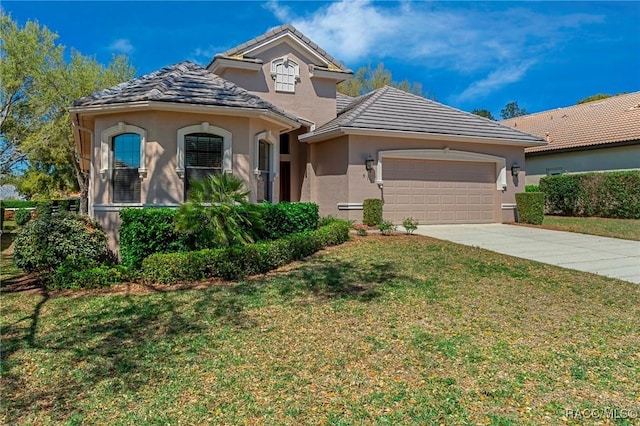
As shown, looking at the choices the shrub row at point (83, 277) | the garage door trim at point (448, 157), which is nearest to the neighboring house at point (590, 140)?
the garage door trim at point (448, 157)

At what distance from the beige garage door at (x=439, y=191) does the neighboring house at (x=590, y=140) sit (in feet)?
27.3

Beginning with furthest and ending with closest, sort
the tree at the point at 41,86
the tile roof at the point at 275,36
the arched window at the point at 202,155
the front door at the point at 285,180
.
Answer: the tree at the point at 41,86
the front door at the point at 285,180
the tile roof at the point at 275,36
the arched window at the point at 202,155

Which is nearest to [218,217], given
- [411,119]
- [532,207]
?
[411,119]

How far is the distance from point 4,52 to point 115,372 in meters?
29.0

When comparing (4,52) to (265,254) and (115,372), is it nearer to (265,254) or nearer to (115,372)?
(265,254)

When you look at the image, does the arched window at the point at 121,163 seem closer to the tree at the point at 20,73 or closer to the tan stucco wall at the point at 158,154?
the tan stucco wall at the point at 158,154

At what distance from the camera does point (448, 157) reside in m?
15.3

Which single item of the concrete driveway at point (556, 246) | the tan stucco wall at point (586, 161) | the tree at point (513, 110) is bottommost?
the concrete driveway at point (556, 246)

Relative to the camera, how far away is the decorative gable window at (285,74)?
15828mm

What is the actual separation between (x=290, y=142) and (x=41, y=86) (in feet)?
62.0

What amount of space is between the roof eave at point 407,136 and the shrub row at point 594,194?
14.5ft

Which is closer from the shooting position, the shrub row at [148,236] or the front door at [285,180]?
the shrub row at [148,236]

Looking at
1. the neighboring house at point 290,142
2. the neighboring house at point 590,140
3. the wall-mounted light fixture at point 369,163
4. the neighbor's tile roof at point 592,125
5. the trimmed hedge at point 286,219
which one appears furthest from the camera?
the neighbor's tile roof at point 592,125

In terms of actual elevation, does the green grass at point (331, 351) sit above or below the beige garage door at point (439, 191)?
below
